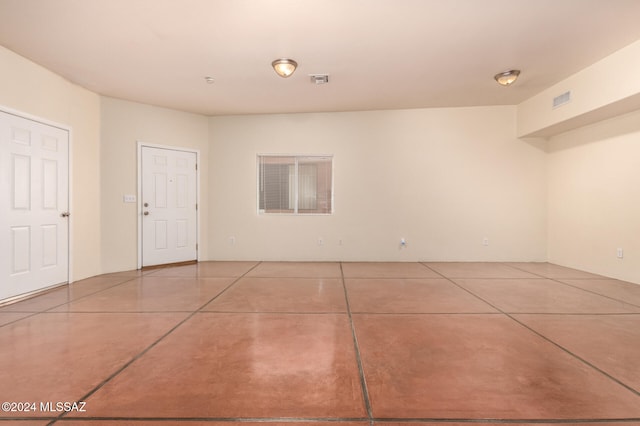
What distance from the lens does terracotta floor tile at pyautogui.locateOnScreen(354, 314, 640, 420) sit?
59.4 inches

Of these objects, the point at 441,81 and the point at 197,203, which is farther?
the point at 197,203

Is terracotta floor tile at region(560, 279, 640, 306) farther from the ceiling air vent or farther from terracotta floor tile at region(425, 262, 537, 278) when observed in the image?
A: the ceiling air vent

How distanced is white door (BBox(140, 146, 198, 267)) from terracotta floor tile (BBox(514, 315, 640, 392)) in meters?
5.37

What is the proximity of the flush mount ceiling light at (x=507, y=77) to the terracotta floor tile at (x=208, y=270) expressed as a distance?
15.6 ft

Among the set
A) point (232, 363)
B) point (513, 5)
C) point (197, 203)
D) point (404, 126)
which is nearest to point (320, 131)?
point (404, 126)

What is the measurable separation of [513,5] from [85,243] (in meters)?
6.13

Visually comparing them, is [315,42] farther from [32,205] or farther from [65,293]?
[65,293]

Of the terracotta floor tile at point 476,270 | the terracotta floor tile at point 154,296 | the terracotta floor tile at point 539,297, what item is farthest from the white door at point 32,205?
the terracotta floor tile at point 476,270

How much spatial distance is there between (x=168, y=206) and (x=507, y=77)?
5844mm

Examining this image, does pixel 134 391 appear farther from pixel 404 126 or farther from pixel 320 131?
pixel 404 126

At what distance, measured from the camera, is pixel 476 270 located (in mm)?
4965

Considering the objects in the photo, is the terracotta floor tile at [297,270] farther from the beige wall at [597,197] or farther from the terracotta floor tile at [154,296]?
the beige wall at [597,197]

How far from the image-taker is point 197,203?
5.84m

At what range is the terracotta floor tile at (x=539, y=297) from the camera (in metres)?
3.03
